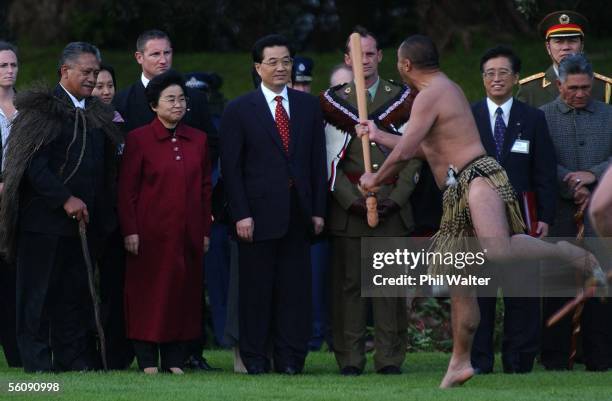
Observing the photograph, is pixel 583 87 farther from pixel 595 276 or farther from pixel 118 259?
pixel 118 259

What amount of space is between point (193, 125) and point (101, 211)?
42.0 inches

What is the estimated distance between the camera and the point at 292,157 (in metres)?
13.0

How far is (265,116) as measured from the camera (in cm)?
1302

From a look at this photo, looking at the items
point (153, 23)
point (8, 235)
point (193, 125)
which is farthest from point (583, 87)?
point (153, 23)

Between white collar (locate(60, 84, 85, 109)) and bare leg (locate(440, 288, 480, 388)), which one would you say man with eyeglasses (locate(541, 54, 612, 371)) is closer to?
bare leg (locate(440, 288, 480, 388))

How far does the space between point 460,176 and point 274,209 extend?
5.33 feet

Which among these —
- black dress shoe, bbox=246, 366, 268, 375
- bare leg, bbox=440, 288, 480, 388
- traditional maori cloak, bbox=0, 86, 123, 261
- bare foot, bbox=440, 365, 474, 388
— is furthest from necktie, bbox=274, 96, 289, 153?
bare foot, bbox=440, 365, 474, 388

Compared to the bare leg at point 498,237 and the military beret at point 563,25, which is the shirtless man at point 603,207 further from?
the military beret at point 563,25

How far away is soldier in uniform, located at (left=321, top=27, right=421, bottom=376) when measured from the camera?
13.0 metres

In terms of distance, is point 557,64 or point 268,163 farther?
point 557,64

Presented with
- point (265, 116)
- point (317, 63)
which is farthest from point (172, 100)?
point (317, 63)

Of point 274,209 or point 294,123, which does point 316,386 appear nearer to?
point 274,209

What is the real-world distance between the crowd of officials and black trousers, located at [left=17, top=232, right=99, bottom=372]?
0.01 m

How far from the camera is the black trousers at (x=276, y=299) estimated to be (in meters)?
12.9
